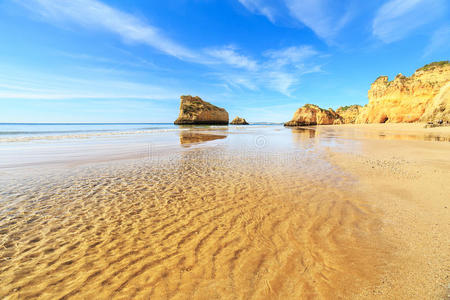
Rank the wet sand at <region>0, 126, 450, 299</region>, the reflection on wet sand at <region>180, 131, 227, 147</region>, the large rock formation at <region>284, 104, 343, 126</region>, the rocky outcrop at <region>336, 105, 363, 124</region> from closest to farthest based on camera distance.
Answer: the wet sand at <region>0, 126, 450, 299</region> → the reflection on wet sand at <region>180, 131, 227, 147</region> → the large rock formation at <region>284, 104, 343, 126</region> → the rocky outcrop at <region>336, 105, 363, 124</region>

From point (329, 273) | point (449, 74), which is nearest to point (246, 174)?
point (329, 273)

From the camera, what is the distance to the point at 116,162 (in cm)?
930

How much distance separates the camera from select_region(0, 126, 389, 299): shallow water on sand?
234 centimetres

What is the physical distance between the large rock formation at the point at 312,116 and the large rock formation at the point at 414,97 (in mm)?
26072

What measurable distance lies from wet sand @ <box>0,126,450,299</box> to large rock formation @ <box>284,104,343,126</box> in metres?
73.8

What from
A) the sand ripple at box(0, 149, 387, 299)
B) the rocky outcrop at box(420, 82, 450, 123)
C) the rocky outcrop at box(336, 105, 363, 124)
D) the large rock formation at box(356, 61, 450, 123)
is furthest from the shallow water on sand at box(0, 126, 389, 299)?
the rocky outcrop at box(336, 105, 363, 124)

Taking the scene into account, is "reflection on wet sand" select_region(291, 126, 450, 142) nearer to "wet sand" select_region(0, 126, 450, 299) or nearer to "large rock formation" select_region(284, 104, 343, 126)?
"wet sand" select_region(0, 126, 450, 299)

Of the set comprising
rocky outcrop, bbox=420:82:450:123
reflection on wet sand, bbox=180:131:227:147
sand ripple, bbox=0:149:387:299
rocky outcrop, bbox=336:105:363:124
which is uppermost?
rocky outcrop, bbox=336:105:363:124

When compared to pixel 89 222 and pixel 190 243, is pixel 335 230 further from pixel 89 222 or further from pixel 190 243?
pixel 89 222

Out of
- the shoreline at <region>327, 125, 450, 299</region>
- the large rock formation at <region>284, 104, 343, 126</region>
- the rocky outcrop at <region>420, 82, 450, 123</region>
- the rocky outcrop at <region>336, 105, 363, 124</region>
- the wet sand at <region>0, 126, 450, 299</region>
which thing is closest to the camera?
the shoreline at <region>327, 125, 450, 299</region>

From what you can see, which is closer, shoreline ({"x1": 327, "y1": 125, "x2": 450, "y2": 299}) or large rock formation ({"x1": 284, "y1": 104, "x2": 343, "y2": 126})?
shoreline ({"x1": 327, "y1": 125, "x2": 450, "y2": 299})

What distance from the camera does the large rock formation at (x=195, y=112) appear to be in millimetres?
92919

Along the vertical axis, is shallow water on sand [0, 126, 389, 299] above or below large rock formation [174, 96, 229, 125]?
below

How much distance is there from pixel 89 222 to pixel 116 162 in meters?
6.13
